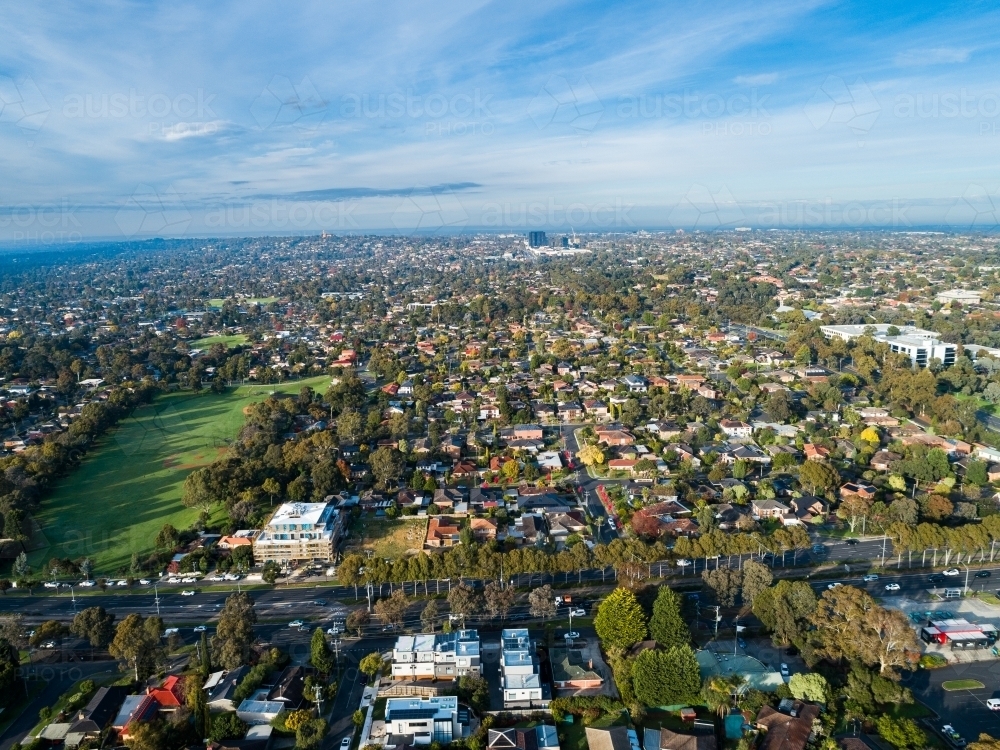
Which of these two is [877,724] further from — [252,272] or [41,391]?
[252,272]

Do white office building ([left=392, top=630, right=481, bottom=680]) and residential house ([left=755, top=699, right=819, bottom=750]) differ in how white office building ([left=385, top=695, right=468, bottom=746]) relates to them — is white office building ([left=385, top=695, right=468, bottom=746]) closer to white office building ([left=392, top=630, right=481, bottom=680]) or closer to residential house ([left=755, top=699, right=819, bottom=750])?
white office building ([left=392, top=630, right=481, bottom=680])

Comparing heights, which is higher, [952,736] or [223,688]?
[223,688]

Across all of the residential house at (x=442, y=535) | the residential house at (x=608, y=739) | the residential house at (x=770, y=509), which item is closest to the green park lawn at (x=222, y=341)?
the residential house at (x=442, y=535)

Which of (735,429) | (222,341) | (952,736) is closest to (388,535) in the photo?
(952,736)

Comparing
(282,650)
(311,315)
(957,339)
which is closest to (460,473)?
(282,650)

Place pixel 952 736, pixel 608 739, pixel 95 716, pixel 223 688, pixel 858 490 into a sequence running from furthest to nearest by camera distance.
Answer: pixel 858 490 → pixel 223 688 → pixel 95 716 → pixel 952 736 → pixel 608 739

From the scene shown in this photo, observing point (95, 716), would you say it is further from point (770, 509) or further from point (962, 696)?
point (770, 509)
